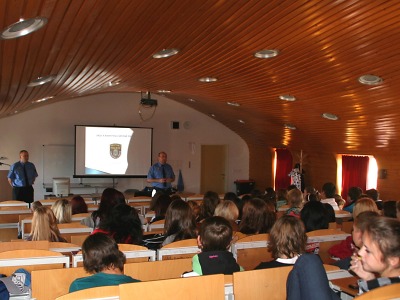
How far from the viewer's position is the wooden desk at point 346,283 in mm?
3061

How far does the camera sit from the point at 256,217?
509 cm

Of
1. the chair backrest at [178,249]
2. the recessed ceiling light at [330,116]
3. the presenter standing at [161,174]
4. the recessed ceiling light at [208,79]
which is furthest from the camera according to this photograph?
the presenter standing at [161,174]

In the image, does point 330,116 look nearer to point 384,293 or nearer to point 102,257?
point 102,257

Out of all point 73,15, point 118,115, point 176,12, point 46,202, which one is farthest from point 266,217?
point 118,115

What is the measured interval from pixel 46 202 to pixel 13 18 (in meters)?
5.46

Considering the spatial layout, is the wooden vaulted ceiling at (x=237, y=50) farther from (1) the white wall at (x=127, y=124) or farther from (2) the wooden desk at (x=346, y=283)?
(1) the white wall at (x=127, y=124)

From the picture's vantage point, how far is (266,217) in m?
5.13

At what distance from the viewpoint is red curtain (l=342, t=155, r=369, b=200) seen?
1133cm

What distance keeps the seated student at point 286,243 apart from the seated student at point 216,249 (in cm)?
29

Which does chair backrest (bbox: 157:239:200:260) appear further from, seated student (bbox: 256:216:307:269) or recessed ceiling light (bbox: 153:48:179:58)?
recessed ceiling light (bbox: 153:48:179:58)

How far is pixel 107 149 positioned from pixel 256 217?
9.89 meters

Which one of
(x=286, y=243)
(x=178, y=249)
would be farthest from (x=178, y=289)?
(x=178, y=249)

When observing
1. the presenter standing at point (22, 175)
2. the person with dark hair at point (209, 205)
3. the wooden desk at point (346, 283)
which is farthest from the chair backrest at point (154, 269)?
the presenter standing at point (22, 175)

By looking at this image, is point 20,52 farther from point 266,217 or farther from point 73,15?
point 266,217
